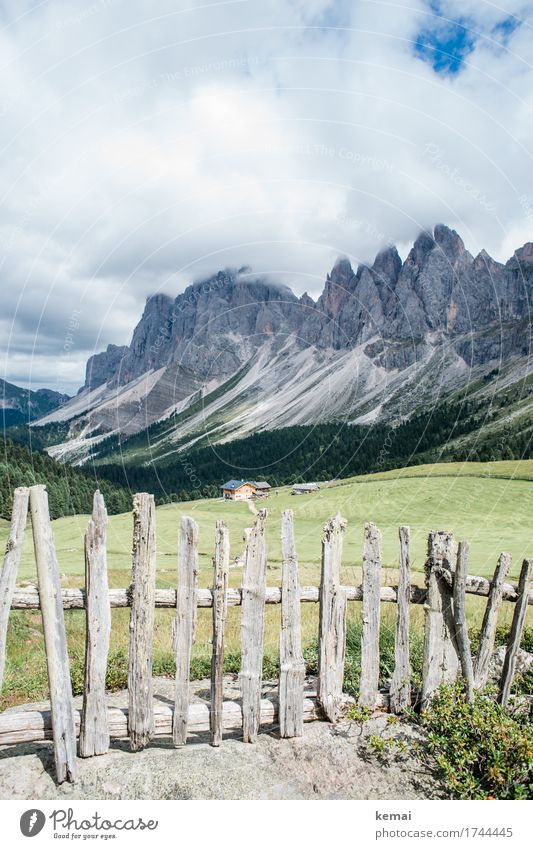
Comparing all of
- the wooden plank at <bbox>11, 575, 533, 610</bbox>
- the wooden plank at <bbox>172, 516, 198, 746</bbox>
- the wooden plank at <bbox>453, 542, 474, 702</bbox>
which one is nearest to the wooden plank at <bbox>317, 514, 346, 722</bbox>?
the wooden plank at <bbox>11, 575, 533, 610</bbox>

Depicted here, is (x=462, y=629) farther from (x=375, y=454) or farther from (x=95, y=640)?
(x=375, y=454)

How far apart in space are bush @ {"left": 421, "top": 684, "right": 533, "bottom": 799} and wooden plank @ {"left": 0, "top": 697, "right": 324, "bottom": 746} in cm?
120

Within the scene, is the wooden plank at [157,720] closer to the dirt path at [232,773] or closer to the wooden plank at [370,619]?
the dirt path at [232,773]

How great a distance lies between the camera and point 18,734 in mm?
6566

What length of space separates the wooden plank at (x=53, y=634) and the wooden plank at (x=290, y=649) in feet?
9.67

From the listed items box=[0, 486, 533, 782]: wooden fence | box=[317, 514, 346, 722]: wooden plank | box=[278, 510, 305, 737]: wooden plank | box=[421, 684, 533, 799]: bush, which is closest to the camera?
box=[421, 684, 533, 799]: bush

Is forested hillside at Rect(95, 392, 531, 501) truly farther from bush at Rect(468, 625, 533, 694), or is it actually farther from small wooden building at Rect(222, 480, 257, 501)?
bush at Rect(468, 625, 533, 694)

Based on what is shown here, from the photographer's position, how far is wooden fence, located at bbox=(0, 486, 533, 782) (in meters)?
6.51

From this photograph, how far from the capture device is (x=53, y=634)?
651 cm

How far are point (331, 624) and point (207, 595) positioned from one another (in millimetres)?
1963

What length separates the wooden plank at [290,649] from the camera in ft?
23.9

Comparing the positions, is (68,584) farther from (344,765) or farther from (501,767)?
(501,767)

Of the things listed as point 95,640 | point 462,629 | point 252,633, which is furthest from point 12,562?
point 462,629

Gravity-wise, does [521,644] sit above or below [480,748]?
below
